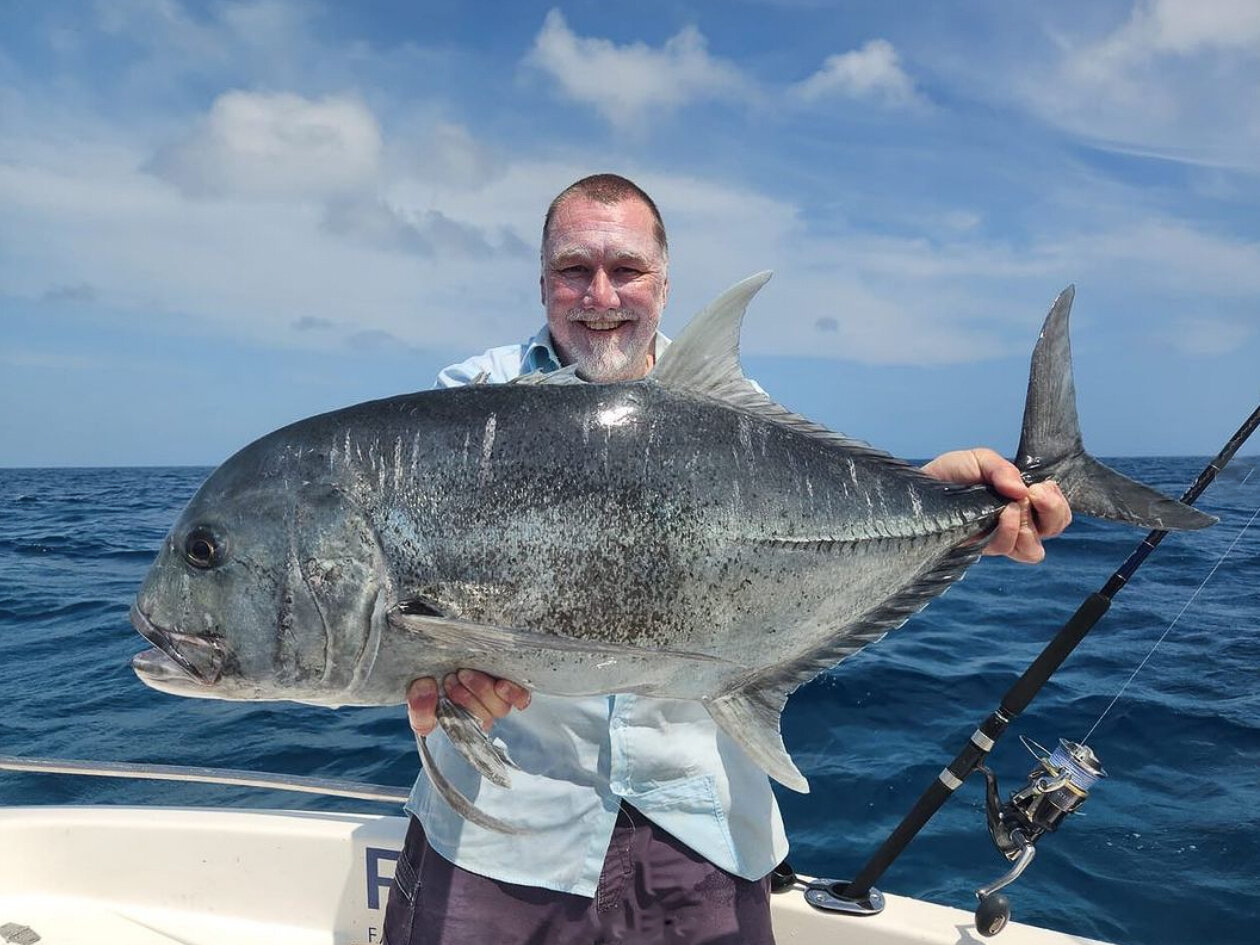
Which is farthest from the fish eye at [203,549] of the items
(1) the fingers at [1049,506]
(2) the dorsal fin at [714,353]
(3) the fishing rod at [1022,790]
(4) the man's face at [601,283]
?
(3) the fishing rod at [1022,790]

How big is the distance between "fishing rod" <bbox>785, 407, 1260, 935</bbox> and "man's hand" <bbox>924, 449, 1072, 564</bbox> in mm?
1048

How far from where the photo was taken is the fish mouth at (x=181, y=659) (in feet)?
6.73

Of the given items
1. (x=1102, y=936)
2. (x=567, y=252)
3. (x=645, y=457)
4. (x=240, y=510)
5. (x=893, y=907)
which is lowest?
(x=1102, y=936)

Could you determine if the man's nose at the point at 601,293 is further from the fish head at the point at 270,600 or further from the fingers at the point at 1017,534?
the fingers at the point at 1017,534

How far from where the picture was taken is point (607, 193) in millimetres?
3344

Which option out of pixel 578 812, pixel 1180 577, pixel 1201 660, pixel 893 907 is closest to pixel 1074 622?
pixel 893 907

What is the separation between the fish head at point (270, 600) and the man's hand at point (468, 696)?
17 cm

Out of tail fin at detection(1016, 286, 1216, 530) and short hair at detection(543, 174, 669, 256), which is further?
short hair at detection(543, 174, 669, 256)

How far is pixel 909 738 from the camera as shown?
7242mm

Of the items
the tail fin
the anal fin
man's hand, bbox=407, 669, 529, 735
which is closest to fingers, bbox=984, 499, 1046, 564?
the tail fin

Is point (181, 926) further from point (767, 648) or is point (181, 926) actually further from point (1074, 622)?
point (1074, 622)

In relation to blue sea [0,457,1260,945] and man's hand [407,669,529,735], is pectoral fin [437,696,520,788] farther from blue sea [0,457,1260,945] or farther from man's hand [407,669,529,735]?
blue sea [0,457,1260,945]

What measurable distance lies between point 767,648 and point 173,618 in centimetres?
150

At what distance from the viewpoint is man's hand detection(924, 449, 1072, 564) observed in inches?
101
